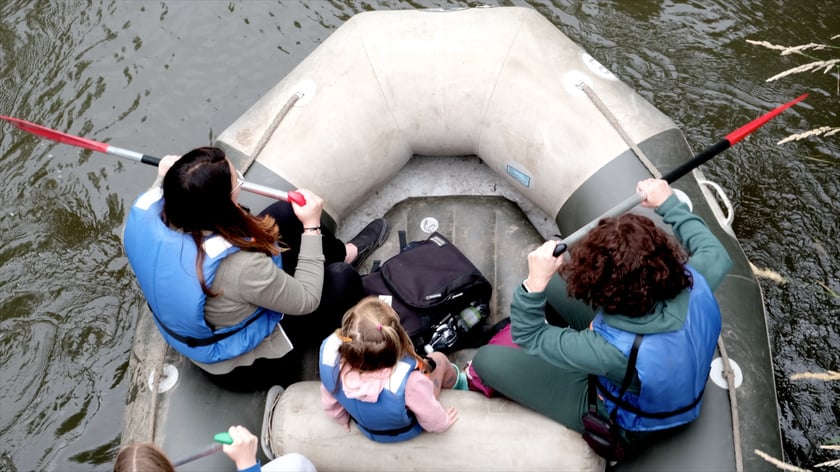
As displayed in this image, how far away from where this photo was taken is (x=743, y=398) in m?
2.30

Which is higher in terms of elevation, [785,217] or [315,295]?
[315,295]

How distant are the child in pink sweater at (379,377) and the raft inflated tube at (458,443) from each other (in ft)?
0.20

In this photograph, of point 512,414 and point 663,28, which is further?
point 663,28

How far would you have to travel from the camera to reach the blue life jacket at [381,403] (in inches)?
82.0

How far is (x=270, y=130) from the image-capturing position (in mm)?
2924

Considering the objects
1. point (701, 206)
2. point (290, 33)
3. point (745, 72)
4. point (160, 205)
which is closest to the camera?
point (160, 205)

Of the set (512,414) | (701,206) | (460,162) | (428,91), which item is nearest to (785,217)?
(701,206)

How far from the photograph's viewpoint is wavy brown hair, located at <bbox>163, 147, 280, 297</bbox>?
78.7 inches

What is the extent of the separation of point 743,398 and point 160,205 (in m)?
1.77

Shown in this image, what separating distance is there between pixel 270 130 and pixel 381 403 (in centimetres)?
127

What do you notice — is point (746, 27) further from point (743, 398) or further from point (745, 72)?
point (743, 398)

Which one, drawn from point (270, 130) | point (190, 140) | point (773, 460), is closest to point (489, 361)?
point (773, 460)

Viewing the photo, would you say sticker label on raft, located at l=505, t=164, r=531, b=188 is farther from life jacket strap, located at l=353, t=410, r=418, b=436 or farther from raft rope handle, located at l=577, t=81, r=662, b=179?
life jacket strap, located at l=353, t=410, r=418, b=436

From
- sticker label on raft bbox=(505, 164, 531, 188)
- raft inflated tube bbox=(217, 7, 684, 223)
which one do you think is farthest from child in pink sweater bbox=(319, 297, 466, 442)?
sticker label on raft bbox=(505, 164, 531, 188)
